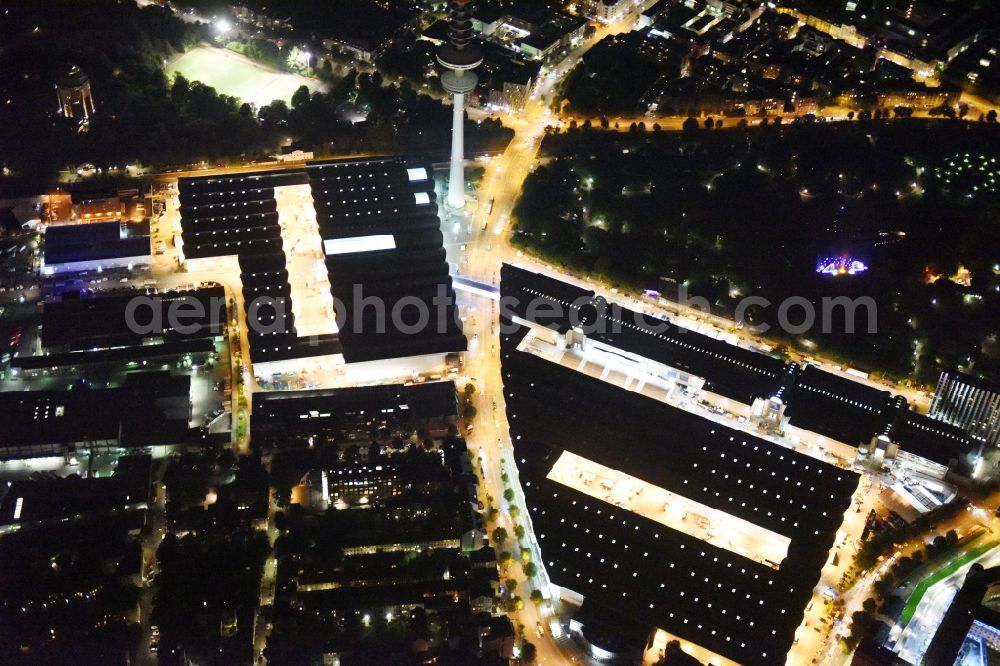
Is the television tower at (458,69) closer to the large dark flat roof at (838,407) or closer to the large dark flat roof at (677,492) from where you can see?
the large dark flat roof at (677,492)

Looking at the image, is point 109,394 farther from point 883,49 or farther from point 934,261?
point 883,49

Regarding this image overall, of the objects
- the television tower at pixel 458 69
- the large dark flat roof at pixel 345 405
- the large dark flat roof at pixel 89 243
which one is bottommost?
the large dark flat roof at pixel 345 405

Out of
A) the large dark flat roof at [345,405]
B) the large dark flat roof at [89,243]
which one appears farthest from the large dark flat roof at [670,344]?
the large dark flat roof at [89,243]

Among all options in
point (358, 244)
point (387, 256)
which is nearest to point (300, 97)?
point (358, 244)

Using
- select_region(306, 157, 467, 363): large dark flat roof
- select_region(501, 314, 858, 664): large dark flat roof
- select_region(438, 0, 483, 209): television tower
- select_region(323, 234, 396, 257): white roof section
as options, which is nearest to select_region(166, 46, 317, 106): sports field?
select_region(306, 157, 467, 363): large dark flat roof

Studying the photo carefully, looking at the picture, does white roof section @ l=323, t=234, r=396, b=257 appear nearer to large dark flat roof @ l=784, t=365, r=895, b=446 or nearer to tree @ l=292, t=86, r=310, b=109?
tree @ l=292, t=86, r=310, b=109

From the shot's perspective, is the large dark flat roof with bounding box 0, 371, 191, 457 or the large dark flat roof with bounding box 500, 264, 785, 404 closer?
the large dark flat roof with bounding box 0, 371, 191, 457

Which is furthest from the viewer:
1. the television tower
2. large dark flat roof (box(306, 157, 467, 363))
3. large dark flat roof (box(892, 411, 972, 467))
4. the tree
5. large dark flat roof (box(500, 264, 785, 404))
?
the tree
